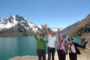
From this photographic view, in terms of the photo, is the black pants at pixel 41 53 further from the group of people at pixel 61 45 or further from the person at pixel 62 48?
the person at pixel 62 48

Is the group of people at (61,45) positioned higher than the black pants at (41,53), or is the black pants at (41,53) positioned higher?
the group of people at (61,45)

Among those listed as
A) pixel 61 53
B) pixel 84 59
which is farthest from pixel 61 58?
pixel 84 59

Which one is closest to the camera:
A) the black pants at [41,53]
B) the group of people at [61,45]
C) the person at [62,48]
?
the group of people at [61,45]

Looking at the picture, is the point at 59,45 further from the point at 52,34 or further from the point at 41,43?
the point at 41,43

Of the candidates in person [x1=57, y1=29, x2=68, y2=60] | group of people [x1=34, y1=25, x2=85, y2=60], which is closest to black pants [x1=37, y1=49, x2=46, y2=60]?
group of people [x1=34, y1=25, x2=85, y2=60]

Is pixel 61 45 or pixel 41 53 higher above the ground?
pixel 61 45

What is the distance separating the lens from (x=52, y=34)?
49.0 ft

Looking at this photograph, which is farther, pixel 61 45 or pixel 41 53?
pixel 41 53

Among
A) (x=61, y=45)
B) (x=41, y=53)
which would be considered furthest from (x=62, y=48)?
(x=41, y=53)

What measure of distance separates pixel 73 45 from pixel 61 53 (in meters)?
0.91

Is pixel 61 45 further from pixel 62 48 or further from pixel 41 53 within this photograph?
pixel 41 53

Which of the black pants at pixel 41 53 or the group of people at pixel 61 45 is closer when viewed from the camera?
the group of people at pixel 61 45

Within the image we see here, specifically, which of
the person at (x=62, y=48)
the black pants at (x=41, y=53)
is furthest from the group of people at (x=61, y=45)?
the black pants at (x=41, y=53)

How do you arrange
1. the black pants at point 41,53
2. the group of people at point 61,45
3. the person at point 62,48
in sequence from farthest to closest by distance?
the black pants at point 41,53, the person at point 62,48, the group of people at point 61,45
